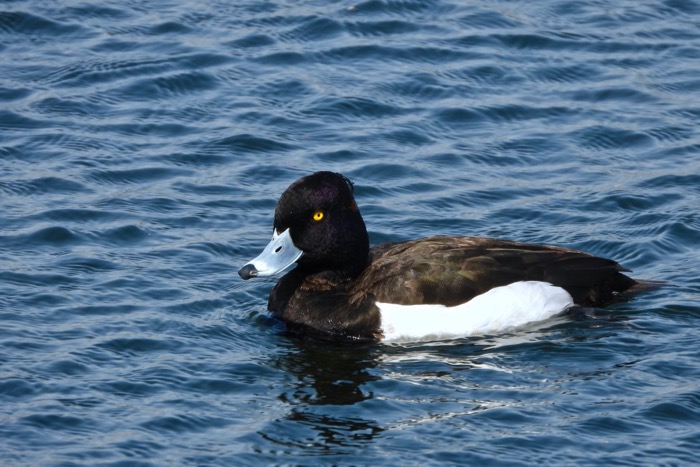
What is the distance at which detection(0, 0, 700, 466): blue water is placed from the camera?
8531mm

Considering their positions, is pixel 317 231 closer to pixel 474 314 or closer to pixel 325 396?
pixel 474 314

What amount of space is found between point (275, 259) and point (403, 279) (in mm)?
966

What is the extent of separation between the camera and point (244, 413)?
8742mm

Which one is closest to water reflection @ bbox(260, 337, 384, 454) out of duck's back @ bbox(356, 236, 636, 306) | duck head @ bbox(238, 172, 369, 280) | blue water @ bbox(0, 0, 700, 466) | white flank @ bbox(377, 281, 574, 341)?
blue water @ bbox(0, 0, 700, 466)

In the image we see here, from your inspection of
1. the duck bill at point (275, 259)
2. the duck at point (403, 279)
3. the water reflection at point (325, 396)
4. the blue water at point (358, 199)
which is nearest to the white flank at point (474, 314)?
the duck at point (403, 279)

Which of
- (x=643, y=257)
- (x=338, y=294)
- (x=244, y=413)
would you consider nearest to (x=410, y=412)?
(x=244, y=413)

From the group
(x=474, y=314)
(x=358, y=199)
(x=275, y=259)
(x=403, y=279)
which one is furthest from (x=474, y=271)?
(x=358, y=199)

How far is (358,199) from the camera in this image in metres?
12.6

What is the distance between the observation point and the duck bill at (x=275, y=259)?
10273 mm

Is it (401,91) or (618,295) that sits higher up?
(401,91)

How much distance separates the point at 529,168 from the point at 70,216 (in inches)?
162

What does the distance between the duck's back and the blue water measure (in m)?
0.26

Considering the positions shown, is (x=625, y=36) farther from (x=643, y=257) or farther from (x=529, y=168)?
(x=643, y=257)

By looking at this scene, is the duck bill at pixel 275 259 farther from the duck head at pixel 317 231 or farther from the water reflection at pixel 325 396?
the water reflection at pixel 325 396
